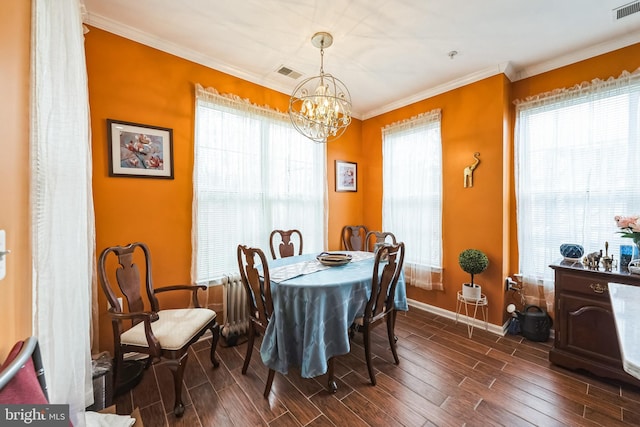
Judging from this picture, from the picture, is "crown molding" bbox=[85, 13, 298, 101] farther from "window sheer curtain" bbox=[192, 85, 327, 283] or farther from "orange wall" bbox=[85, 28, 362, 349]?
"window sheer curtain" bbox=[192, 85, 327, 283]

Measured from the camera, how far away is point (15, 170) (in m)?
0.83

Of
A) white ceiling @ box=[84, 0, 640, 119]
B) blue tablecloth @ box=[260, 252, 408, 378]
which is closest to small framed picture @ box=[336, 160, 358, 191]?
white ceiling @ box=[84, 0, 640, 119]

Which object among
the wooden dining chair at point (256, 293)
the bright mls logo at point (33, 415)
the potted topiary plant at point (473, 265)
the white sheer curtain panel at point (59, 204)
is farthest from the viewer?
the potted topiary plant at point (473, 265)

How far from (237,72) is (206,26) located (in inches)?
25.5

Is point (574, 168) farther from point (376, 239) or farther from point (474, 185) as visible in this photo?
point (376, 239)

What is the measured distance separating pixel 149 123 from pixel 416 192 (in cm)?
311

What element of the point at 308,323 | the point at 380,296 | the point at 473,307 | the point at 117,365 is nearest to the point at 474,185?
the point at 473,307

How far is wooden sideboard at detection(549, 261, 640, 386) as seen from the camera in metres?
1.88

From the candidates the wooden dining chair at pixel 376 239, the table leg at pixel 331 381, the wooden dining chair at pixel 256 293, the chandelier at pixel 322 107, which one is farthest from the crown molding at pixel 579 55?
the table leg at pixel 331 381

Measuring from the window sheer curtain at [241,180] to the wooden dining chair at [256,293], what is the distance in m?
0.82

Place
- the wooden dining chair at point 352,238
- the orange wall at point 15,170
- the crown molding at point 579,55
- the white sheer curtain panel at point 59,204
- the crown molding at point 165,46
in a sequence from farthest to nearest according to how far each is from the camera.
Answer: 1. the wooden dining chair at point 352,238
2. the crown molding at point 579,55
3. the crown molding at point 165,46
4. the white sheer curtain panel at point 59,204
5. the orange wall at point 15,170

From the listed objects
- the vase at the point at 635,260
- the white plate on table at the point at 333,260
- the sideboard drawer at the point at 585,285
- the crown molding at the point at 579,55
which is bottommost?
the sideboard drawer at the point at 585,285

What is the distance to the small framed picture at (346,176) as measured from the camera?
3.79 metres

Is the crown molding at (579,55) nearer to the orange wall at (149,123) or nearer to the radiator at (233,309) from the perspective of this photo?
the orange wall at (149,123)
